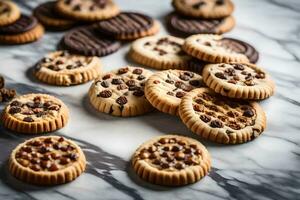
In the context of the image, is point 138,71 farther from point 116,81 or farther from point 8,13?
point 8,13

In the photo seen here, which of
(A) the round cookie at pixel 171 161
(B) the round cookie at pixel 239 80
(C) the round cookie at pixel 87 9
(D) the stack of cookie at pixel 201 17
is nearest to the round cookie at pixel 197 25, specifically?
(D) the stack of cookie at pixel 201 17

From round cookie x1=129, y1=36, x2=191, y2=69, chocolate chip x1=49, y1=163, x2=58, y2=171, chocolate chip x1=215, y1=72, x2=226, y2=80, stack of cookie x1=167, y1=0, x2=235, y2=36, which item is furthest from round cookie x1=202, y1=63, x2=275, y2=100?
chocolate chip x1=49, y1=163, x2=58, y2=171

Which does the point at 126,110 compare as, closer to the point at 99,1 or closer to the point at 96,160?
the point at 96,160

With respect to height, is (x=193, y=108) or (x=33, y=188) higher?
(x=193, y=108)

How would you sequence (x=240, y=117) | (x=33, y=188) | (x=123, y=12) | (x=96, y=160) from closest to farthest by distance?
(x=33, y=188), (x=96, y=160), (x=240, y=117), (x=123, y=12)

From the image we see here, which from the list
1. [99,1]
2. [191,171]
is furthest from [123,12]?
[191,171]

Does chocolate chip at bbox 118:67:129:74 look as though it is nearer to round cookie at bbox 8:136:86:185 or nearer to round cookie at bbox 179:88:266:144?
round cookie at bbox 179:88:266:144

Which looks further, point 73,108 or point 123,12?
point 123,12

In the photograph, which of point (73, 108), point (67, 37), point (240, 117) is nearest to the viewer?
point (240, 117)
